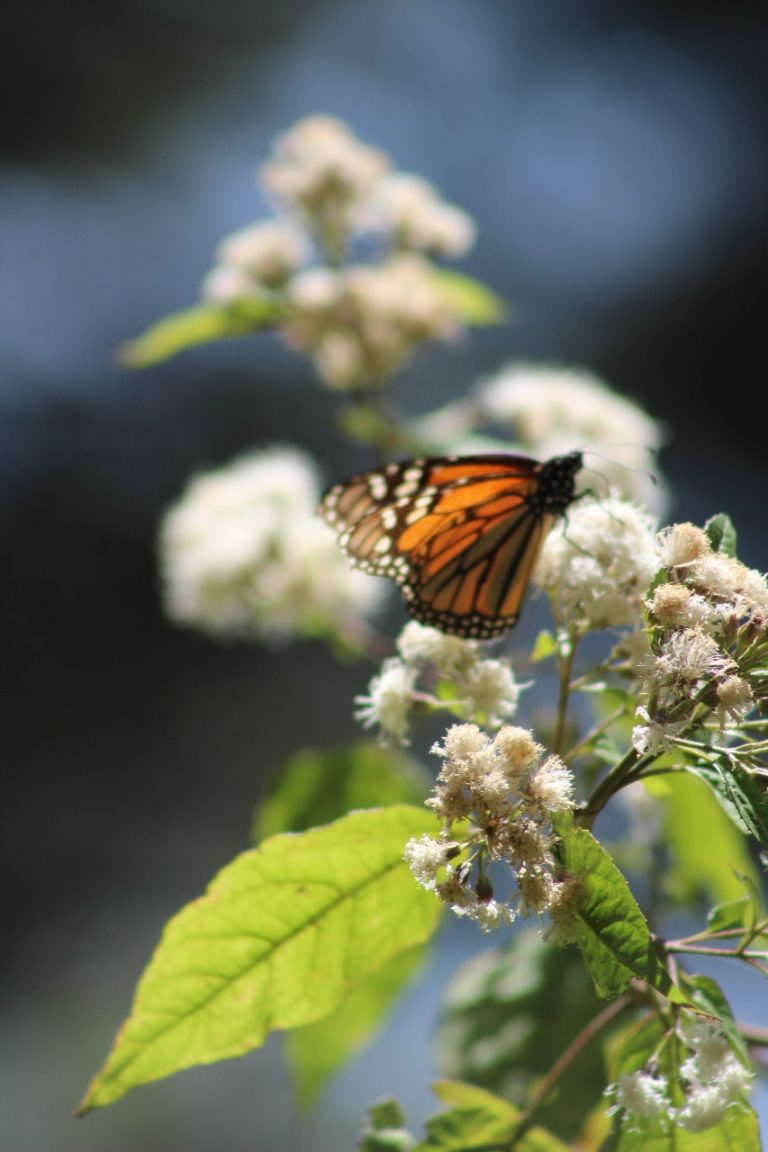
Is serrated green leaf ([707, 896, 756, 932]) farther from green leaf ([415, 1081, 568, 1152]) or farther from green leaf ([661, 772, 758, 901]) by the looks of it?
green leaf ([661, 772, 758, 901])

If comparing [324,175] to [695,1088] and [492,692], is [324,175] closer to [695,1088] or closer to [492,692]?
[492,692]

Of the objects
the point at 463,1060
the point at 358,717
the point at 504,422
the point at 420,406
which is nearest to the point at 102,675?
the point at 420,406

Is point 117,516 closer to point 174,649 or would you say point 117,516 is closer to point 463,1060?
point 174,649

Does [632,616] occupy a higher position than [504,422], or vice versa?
[504,422]

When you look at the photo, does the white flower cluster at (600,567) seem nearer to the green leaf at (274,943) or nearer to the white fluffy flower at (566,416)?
the green leaf at (274,943)

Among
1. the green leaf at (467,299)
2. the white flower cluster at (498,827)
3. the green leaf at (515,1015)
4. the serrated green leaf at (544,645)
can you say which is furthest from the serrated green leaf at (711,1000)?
the green leaf at (467,299)

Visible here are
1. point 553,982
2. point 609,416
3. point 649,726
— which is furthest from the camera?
point 609,416

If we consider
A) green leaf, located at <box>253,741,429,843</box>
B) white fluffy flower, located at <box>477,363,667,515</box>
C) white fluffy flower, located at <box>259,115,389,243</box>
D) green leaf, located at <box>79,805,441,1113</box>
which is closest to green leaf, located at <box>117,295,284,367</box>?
white fluffy flower, located at <box>259,115,389,243</box>
